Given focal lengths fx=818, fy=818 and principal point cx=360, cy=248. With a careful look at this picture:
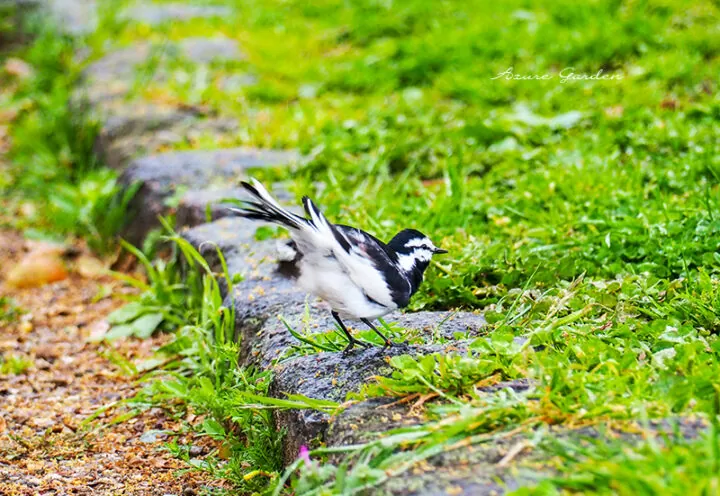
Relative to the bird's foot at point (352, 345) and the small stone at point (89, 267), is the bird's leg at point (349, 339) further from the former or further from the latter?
the small stone at point (89, 267)

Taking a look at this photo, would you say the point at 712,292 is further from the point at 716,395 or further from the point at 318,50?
the point at 318,50

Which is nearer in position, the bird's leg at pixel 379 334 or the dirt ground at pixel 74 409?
the bird's leg at pixel 379 334

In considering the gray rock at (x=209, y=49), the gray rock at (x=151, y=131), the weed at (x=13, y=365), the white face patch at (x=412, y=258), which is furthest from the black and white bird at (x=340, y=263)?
the gray rock at (x=209, y=49)

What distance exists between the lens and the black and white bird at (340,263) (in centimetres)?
264

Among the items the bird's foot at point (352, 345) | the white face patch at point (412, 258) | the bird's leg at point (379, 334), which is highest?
the white face patch at point (412, 258)

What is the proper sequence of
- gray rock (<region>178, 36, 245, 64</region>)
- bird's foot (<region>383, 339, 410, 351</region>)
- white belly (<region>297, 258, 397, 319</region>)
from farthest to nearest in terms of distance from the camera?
1. gray rock (<region>178, 36, 245, 64</region>)
2. bird's foot (<region>383, 339, 410, 351</region>)
3. white belly (<region>297, 258, 397, 319</region>)

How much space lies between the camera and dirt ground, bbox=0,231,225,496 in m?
3.25

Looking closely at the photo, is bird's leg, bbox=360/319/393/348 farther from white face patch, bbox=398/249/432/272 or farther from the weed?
the weed

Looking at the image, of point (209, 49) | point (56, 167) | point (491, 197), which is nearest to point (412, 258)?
point (491, 197)

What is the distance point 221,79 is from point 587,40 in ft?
10.5

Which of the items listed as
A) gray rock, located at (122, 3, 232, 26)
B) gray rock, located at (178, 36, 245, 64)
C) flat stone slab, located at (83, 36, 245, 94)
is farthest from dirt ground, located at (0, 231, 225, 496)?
gray rock, located at (122, 3, 232, 26)

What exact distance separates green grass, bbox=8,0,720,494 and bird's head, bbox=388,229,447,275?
0.26 metres

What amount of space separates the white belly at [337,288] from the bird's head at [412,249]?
1.10ft

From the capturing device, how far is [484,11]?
7.93 meters
